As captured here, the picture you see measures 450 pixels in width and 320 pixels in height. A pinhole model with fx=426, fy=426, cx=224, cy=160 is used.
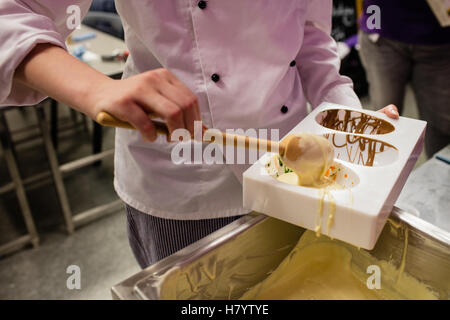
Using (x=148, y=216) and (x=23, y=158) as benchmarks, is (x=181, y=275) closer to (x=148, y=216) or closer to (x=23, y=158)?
(x=148, y=216)

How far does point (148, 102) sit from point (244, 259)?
41 cm

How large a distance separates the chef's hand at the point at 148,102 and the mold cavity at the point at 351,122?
45cm

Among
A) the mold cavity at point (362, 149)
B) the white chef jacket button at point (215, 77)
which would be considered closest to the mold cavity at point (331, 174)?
the mold cavity at point (362, 149)

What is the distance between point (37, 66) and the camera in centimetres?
66

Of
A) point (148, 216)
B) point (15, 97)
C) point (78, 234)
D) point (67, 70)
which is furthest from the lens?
point (78, 234)

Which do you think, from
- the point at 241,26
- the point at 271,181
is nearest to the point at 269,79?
the point at 241,26

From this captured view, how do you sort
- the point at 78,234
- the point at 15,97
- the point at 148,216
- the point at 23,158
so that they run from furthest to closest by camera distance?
the point at 23,158, the point at 78,234, the point at 148,216, the point at 15,97

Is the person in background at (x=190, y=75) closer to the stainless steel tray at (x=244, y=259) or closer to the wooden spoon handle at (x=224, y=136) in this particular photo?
the wooden spoon handle at (x=224, y=136)

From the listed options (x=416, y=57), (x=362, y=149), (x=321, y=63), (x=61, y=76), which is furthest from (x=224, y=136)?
(x=416, y=57)

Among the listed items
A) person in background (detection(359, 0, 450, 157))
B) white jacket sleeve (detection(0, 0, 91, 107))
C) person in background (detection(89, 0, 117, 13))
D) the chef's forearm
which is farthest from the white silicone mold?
person in background (detection(89, 0, 117, 13))

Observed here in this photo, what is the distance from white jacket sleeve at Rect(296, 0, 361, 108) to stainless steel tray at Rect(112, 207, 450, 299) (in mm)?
331

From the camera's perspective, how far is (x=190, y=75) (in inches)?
35.9

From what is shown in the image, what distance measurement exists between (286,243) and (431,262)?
28cm

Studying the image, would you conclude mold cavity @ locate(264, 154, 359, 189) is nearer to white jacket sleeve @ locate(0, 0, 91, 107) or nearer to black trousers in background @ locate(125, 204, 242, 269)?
black trousers in background @ locate(125, 204, 242, 269)
